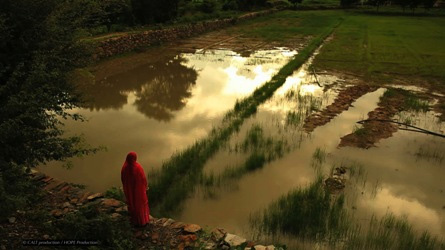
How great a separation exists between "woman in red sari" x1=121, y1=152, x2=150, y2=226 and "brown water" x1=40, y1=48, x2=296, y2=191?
189 cm

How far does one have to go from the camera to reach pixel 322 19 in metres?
35.4

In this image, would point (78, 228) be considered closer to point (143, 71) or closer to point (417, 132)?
point (417, 132)

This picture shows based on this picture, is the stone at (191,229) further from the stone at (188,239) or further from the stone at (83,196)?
the stone at (83,196)

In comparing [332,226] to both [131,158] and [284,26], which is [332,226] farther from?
Result: [284,26]

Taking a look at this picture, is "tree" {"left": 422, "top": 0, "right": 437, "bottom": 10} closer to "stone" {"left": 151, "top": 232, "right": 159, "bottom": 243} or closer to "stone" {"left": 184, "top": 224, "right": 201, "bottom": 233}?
"stone" {"left": 184, "top": 224, "right": 201, "bottom": 233}

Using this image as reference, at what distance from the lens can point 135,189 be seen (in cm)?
491

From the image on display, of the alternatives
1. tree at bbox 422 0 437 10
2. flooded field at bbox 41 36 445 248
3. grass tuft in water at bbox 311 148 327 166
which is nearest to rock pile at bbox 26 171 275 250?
flooded field at bbox 41 36 445 248

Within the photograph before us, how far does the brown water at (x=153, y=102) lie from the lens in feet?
25.0

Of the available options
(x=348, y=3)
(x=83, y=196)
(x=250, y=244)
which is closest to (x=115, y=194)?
(x=83, y=196)

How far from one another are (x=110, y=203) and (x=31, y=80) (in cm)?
217

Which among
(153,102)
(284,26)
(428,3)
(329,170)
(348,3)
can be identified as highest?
(348,3)

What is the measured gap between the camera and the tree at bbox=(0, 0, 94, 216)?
14.2 ft

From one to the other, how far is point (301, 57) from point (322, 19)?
19601 mm

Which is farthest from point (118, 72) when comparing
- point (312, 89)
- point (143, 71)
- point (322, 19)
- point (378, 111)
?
point (322, 19)
